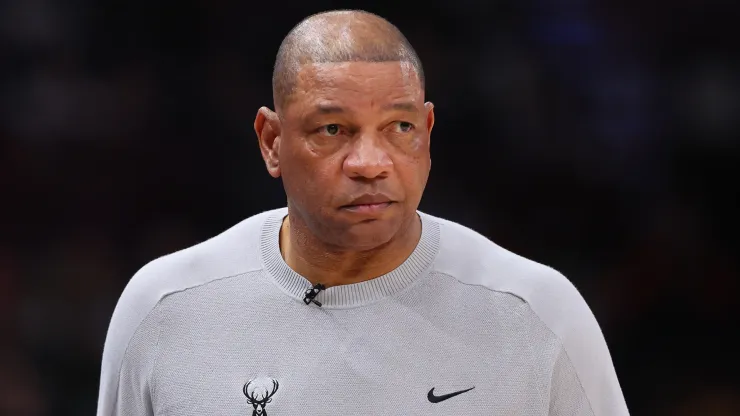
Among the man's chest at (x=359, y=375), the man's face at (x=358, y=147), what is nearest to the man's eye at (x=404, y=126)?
the man's face at (x=358, y=147)

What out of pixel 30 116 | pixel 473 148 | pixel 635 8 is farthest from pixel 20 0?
pixel 635 8

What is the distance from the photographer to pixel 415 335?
235 centimetres

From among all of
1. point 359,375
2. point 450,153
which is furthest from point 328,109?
point 450,153

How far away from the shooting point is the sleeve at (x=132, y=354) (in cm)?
248

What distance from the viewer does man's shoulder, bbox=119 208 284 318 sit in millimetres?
2537

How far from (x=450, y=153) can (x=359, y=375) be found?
1817mm

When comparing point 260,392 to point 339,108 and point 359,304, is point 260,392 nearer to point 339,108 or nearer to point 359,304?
point 359,304

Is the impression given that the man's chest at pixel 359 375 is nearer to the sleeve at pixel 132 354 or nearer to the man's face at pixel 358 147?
the sleeve at pixel 132 354

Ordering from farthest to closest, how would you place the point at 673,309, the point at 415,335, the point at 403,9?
the point at 403,9 → the point at 673,309 → the point at 415,335

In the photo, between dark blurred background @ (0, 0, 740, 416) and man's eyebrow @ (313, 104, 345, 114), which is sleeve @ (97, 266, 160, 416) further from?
dark blurred background @ (0, 0, 740, 416)

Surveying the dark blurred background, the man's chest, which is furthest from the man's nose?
the dark blurred background

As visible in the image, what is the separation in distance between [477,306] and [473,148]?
66.5 inches

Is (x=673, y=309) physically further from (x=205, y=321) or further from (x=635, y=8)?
(x=205, y=321)

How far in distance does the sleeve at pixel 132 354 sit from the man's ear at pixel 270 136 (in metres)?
0.39
